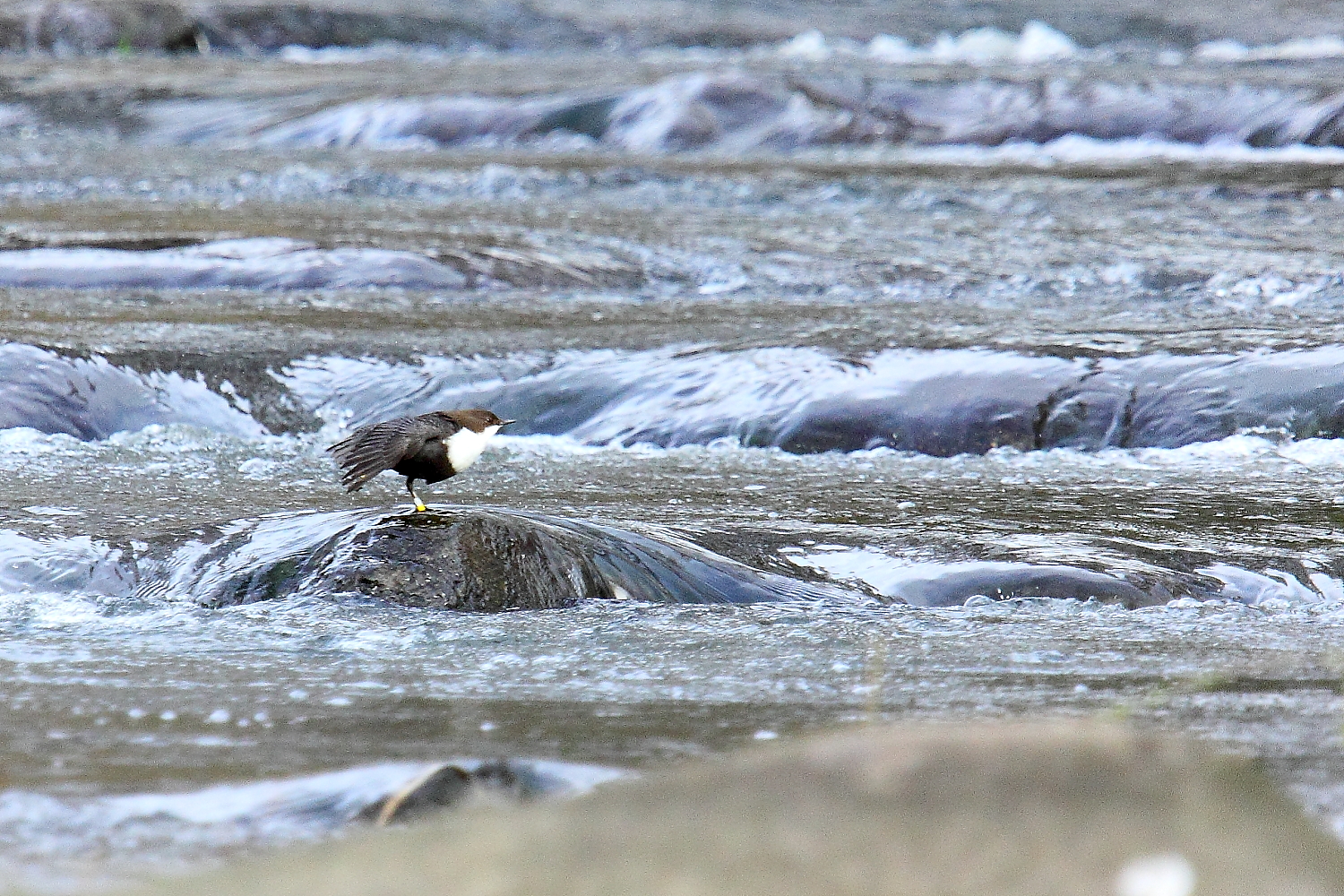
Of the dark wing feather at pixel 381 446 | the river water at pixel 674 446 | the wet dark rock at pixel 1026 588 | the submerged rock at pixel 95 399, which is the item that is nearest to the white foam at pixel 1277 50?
the river water at pixel 674 446

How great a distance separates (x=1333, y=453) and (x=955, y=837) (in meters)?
4.63

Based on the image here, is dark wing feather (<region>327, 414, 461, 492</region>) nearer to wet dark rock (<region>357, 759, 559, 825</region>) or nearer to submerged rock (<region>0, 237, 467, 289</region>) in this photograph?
wet dark rock (<region>357, 759, 559, 825</region>)

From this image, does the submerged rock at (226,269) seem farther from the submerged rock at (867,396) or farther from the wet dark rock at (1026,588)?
the wet dark rock at (1026,588)

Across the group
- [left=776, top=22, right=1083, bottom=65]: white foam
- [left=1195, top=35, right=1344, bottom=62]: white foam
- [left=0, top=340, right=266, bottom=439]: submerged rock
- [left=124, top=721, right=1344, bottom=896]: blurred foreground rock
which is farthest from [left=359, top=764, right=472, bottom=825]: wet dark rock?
[left=776, top=22, right=1083, bottom=65]: white foam

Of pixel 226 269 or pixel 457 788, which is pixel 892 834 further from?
pixel 226 269

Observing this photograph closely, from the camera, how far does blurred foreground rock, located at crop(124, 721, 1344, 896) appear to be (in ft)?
5.34

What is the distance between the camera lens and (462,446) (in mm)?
4277

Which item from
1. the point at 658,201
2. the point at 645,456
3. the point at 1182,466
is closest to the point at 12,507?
the point at 645,456

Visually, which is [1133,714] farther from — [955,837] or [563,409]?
[563,409]

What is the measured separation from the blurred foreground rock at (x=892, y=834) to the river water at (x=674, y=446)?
842 millimetres

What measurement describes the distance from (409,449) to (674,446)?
86.4 inches

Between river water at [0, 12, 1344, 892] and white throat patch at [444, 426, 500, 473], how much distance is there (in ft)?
0.89

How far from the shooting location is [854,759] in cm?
171

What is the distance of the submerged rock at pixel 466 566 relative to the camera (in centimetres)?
398
